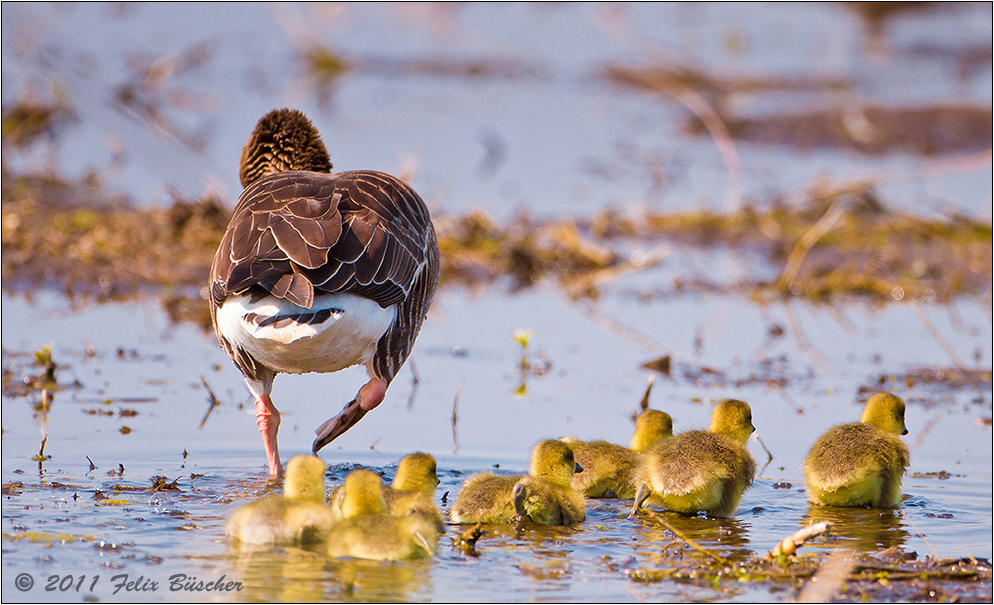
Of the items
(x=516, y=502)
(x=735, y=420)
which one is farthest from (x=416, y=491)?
(x=735, y=420)

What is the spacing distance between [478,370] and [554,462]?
9.43 feet

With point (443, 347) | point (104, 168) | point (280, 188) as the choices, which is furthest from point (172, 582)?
point (104, 168)

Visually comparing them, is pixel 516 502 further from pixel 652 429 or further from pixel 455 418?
pixel 455 418

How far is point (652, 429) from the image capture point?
247 inches

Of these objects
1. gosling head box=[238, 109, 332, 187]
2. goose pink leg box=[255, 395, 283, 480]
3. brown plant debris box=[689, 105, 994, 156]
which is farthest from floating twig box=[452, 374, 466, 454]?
brown plant debris box=[689, 105, 994, 156]

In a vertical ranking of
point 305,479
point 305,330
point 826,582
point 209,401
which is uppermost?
point 305,330

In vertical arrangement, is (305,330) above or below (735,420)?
above

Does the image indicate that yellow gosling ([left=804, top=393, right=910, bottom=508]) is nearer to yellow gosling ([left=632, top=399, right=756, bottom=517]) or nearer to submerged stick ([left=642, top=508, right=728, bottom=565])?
yellow gosling ([left=632, top=399, right=756, bottom=517])

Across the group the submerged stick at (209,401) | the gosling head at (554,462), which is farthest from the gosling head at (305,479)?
the submerged stick at (209,401)

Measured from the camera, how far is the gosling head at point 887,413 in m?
6.14

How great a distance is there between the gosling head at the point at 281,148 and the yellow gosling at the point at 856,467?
345 centimetres

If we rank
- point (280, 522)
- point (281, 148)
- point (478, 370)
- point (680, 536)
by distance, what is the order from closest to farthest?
point (280, 522)
point (680, 536)
point (281, 148)
point (478, 370)

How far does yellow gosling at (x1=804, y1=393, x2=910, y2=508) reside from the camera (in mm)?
5749

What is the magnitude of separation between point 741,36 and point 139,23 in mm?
12211
